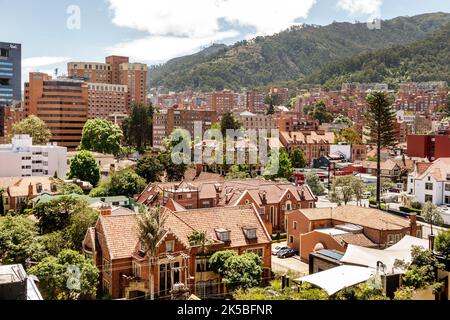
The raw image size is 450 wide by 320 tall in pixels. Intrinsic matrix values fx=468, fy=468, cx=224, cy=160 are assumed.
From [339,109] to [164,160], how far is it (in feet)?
143

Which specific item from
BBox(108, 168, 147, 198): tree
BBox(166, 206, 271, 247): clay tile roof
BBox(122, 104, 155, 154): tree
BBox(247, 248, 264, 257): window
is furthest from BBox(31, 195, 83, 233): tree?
BBox(122, 104, 155, 154): tree

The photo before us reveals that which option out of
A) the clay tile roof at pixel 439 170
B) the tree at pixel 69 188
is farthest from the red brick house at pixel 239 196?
the clay tile roof at pixel 439 170

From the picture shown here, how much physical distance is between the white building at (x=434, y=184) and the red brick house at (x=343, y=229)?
6.83 m

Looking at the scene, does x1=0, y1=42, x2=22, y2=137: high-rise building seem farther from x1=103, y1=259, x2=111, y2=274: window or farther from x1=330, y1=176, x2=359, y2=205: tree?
x1=103, y1=259, x2=111, y2=274: window

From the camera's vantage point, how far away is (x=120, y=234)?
10.7 meters

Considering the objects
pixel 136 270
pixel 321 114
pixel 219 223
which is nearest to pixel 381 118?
pixel 219 223

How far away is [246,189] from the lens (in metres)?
18.4

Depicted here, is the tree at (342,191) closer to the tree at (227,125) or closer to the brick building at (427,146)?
the brick building at (427,146)

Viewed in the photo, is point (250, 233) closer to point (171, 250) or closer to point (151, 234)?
point (171, 250)

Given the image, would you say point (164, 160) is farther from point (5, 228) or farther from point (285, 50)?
point (285, 50)

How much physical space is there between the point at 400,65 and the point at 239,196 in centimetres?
6318

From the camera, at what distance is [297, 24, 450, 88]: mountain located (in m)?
64.9

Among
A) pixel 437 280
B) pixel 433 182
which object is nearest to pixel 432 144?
pixel 433 182
